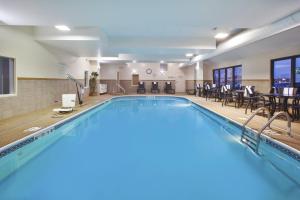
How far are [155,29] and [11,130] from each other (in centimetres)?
443

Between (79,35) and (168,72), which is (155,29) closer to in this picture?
(79,35)

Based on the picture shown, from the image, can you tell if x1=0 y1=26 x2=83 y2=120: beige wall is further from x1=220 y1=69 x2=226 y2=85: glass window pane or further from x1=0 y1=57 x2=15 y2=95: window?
x1=220 y1=69 x2=226 y2=85: glass window pane

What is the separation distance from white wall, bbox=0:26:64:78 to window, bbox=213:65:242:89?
788 cm

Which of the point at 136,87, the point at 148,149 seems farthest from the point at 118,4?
the point at 136,87

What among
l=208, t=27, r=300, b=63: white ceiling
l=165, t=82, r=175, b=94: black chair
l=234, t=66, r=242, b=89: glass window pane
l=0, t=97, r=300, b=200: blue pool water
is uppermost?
l=208, t=27, r=300, b=63: white ceiling

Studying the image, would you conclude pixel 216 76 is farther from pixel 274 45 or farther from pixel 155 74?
pixel 274 45

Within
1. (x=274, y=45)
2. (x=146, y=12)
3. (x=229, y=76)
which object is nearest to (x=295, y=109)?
(x=274, y=45)

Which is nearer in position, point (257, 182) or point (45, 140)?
point (257, 182)

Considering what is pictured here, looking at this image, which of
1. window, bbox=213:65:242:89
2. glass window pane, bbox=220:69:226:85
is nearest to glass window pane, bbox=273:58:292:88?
window, bbox=213:65:242:89

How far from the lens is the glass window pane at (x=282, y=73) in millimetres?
7745

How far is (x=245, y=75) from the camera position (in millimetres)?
10383

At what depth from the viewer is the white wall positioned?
568cm

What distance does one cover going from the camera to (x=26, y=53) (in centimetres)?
657

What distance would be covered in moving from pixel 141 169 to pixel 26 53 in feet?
16.6
